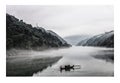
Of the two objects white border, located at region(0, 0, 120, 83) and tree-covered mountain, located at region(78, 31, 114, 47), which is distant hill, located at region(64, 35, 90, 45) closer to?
tree-covered mountain, located at region(78, 31, 114, 47)

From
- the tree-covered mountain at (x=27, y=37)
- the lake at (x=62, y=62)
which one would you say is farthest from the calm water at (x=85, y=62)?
the tree-covered mountain at (x=27, y=37)
